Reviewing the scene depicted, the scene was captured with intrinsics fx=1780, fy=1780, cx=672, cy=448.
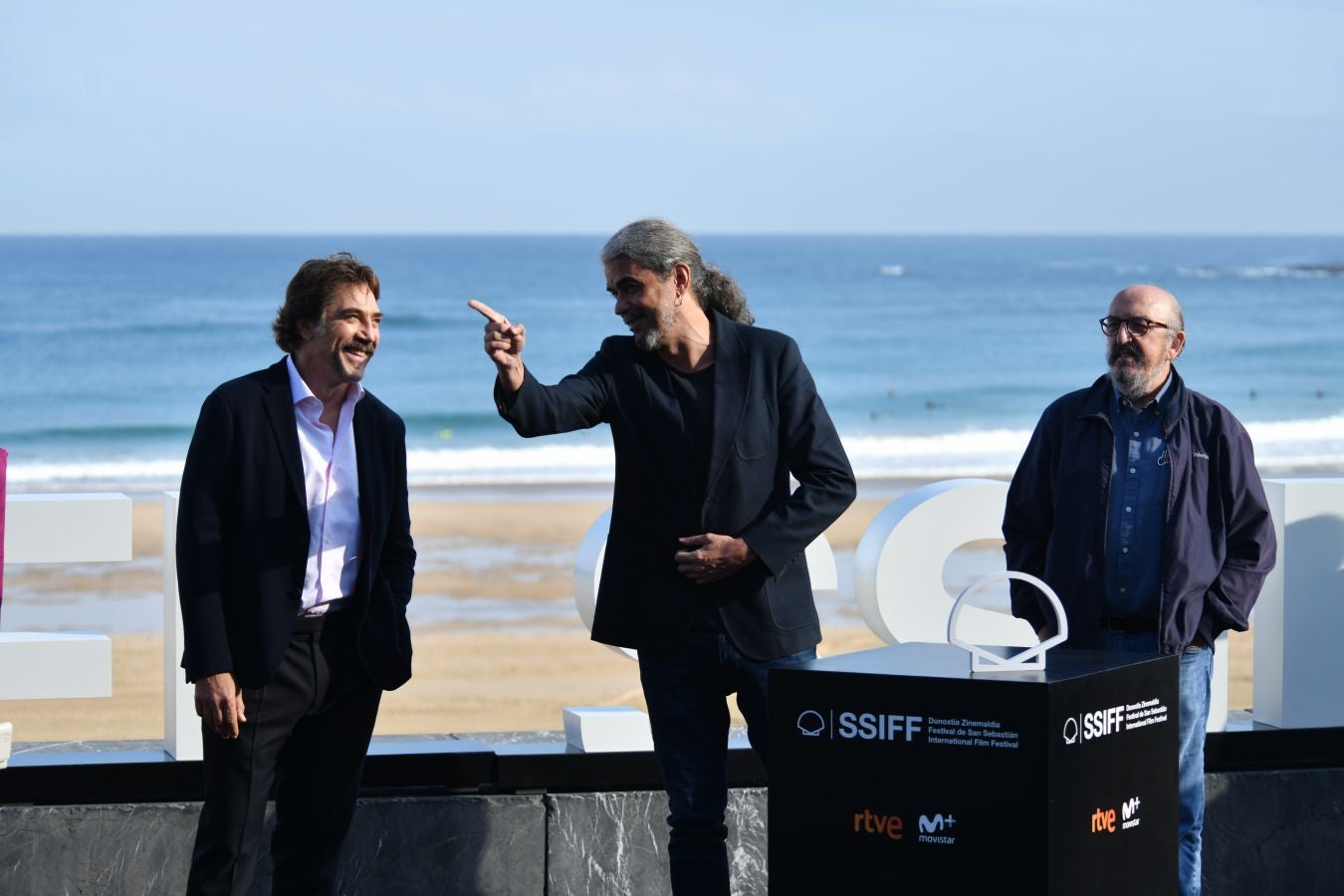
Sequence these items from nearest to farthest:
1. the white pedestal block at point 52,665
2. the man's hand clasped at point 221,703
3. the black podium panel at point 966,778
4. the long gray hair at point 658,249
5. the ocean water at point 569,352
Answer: the black podium panel at point 966,778 → the man's hand clasped at point 221,703 → the long gray hair at point 658,249 → the white pedestal block at point 52,665 → the ocean water at point 569,352

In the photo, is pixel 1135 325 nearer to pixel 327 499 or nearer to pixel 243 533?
pixel 327 499

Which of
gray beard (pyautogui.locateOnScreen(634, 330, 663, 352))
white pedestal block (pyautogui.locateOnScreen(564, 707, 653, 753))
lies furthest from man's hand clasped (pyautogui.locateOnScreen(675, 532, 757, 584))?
white pedestal block (pyautogui.locateOnScreen(564, 707, 653, 753))

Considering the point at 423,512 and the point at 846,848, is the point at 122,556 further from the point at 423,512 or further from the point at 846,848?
the point at 423,512

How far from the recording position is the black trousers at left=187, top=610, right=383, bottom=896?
138 inches

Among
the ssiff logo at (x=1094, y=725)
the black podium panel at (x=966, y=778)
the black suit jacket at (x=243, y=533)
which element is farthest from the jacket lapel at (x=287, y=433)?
the ssiff logo at (x=1094, y=725)

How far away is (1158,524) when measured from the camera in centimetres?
406

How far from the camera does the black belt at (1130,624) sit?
13.2ft

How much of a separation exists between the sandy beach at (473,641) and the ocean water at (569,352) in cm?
427

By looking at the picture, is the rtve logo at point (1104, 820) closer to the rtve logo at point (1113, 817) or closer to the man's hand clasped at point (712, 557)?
the rtve logo at point (1113, 817)

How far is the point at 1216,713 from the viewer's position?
495cm

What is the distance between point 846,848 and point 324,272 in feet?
5.09

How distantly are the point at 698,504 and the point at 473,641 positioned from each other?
5873 mm

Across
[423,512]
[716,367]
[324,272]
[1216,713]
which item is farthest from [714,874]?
[423,512]

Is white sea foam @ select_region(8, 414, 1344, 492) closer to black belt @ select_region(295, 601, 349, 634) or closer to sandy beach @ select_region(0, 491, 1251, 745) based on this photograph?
sandy beach @ select_region(0, 491, 1251, 745)
